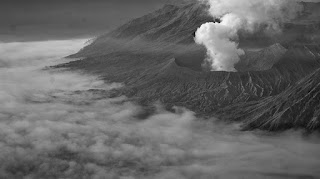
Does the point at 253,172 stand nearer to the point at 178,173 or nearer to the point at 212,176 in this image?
the point at 212,176

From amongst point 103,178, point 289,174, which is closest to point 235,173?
point 289,174

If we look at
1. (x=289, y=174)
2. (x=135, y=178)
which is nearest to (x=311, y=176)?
(x=289, y=174)

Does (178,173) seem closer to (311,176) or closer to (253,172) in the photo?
(253,172)

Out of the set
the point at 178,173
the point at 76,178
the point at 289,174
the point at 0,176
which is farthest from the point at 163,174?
the point at 0,176

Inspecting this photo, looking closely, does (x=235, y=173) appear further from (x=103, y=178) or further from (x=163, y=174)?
(x=103, y=178)

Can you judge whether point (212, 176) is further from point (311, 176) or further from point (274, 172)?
point (311, 176)

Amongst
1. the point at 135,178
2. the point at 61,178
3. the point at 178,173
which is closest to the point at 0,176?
the point at 61,178
